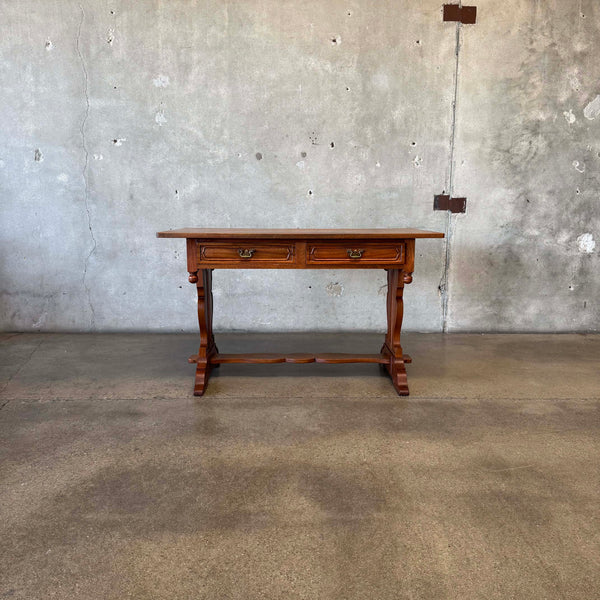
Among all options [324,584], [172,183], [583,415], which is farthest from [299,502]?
[172,183]

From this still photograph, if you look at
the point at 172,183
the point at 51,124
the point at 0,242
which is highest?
the point at 51,124

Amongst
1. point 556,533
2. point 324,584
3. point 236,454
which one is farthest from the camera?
point 236,454

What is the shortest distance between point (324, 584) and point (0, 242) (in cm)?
352

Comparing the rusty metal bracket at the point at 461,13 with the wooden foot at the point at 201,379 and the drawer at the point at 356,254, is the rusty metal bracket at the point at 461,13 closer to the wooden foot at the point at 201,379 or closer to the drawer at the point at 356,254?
the drawer at the point at 356,254

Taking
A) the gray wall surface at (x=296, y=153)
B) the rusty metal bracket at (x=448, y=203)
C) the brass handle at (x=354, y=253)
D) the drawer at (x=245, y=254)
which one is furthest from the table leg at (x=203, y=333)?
the rusty metal bracket at (x=448, y=203)

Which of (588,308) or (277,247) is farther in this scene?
(588,308)

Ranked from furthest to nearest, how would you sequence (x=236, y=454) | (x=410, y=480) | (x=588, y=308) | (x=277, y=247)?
(x=588, y=308)
(x=277, y=247)
(x=236, y=454)
(x=410, y=480)

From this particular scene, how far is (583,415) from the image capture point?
89.1 inches

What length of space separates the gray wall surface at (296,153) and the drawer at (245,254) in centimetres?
122

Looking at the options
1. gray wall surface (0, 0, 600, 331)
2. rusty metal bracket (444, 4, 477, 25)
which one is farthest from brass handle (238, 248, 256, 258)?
rusty metal bracket (444, 4, 477, 25)

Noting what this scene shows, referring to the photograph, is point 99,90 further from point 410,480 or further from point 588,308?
point 588,308

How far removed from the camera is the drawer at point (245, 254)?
2.40 meters

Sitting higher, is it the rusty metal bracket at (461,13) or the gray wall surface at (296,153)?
the rusty metal bracket at (461,13)

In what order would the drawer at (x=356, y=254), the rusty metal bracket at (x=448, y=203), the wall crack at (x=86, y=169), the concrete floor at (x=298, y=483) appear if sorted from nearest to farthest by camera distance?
the concrete floor at (x=298, y=483), the drawer at (x=356, y=254), the wall crack at (x=86, y=169), the rusty metal bracket at (x=448, y=203)
